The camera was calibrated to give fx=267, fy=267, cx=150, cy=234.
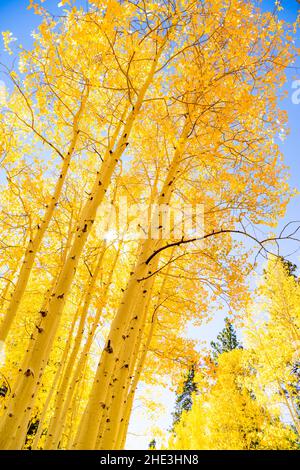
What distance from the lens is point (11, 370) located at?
31.3 ft

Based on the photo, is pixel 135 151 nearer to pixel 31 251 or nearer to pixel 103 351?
pixel 31 251

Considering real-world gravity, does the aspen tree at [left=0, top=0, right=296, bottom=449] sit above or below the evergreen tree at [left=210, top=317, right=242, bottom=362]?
below

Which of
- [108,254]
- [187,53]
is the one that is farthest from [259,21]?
[108,254]

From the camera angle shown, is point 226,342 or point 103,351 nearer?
point 103,351

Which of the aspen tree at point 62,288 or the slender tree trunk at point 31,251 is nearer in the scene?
the aspen tree at point 62,288

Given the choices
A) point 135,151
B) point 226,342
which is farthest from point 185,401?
point 135,151

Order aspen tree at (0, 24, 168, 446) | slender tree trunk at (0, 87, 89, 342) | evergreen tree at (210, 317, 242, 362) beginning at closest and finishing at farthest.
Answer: aspen tree at (0, 24, 168, 446) < slender tree trunk at (0, 87, 89, 342) < evergreen tree at (210, 317, 242, 362)

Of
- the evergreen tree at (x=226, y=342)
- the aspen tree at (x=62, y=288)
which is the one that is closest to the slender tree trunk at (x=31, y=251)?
the aspen tree at (x=62, y=288)

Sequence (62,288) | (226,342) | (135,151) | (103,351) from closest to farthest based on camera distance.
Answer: (62,288)
(103,351)
(135,151)
(226,342)

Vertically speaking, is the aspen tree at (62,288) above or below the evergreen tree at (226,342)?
below

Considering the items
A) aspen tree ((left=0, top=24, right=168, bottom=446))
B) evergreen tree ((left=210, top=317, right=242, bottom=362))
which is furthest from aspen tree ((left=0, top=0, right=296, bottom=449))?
evergreen tree ((left=210, top=317, right=242, bottom=362))

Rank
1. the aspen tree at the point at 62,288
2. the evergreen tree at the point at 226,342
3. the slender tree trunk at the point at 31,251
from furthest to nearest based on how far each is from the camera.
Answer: the evergreen tree at the point at 226,342
the slender tree trunk at the point at 31,251
the aspen tree at the point at 62,288

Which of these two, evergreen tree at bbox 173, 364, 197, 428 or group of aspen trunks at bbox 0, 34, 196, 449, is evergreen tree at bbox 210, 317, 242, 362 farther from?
group of aspen trunks at bbox 0, 34, 196, 449

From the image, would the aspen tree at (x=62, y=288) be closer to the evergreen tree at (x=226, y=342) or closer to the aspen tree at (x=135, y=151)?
the aspen tree at (x=135, y=151)
